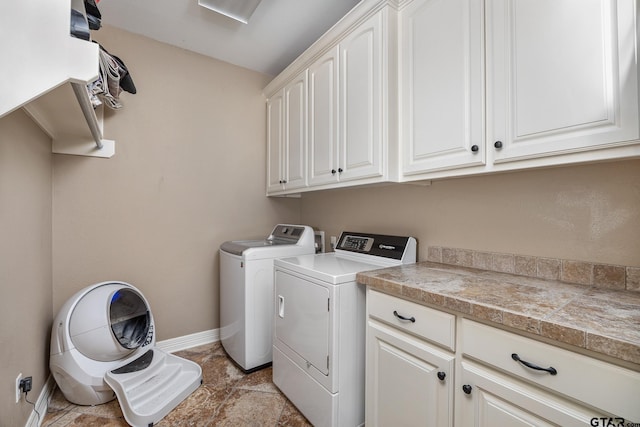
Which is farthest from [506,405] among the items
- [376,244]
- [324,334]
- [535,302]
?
[376,244]

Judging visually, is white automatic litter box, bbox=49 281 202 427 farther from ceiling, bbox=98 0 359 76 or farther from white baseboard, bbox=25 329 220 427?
ceiling, bbox=98 0 359 76

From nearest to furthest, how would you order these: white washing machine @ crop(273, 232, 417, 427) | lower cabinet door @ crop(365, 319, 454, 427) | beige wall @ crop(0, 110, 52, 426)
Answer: lower cabinet door @ crop(365, 319, 454, 427) < beige wall @ crop(0, 110, 52, 426) < white washing machine @ crop(273, 232, 417, 427)

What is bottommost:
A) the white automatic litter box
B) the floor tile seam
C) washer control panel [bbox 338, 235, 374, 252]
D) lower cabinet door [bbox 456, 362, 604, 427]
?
the floor tile seam

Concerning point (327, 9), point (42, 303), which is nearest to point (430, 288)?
point (327, 9)

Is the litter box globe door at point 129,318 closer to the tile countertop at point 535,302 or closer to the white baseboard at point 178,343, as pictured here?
the white baseboard at point 178,343

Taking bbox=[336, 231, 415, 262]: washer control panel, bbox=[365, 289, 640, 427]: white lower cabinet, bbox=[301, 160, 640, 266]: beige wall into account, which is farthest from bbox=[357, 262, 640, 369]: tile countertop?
bbox=[336, 231, 415, 262]: washer control panel

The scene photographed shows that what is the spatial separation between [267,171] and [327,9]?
56.2 inches

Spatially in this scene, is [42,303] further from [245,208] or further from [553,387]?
[553,387]

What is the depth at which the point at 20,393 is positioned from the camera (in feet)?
4.44

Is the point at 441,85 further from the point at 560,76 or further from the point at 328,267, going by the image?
the point at 328,267

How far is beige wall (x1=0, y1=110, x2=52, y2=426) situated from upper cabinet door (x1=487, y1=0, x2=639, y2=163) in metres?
2.13

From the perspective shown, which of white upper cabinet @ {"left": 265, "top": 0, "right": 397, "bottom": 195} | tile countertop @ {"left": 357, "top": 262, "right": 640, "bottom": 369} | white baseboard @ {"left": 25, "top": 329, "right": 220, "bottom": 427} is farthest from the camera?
white baseboard @ {"left": 25, "top": 329, "right": 220, "bottom": 427}

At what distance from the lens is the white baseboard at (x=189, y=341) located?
2.37 m

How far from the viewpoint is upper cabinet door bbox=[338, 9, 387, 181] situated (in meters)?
1.62
